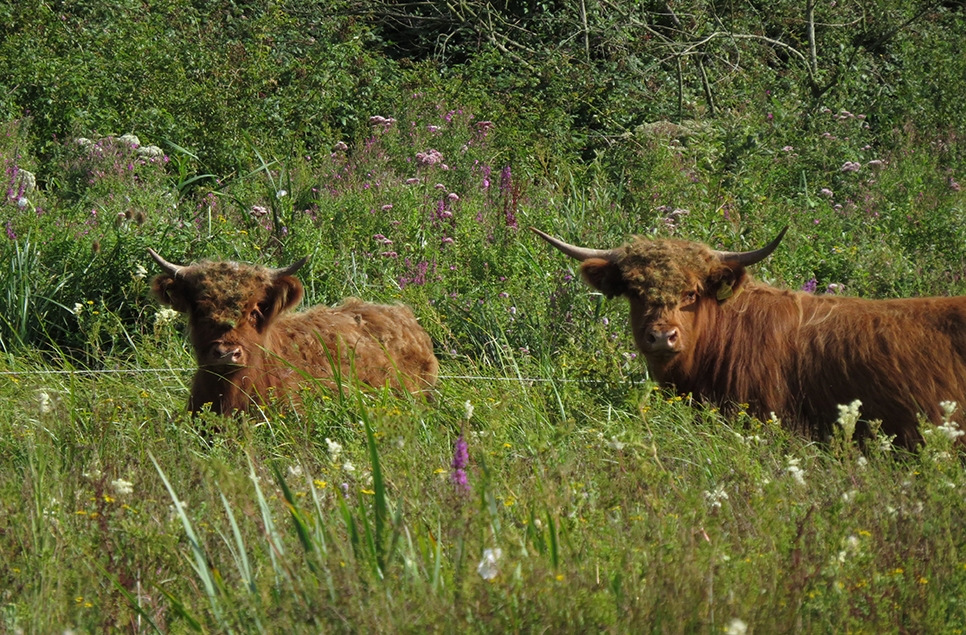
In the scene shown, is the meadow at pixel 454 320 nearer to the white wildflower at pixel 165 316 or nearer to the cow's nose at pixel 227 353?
the white wildflower at pixel 165 316

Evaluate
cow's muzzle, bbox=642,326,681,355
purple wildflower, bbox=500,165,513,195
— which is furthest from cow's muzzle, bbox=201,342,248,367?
purple wildflower, bbox=500,165,513,195

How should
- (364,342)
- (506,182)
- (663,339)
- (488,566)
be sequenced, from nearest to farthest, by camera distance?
(488,566) < (663,339) < (364,342) < (506,182)

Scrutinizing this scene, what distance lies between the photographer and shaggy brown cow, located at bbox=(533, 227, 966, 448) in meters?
5.41

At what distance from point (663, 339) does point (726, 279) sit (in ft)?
1.76

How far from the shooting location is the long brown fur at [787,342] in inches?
213

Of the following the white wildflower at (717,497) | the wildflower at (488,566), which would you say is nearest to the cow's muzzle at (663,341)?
the white wildflower at (717,497)

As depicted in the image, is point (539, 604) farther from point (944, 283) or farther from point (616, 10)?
point (616, 10)

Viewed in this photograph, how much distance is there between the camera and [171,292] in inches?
240

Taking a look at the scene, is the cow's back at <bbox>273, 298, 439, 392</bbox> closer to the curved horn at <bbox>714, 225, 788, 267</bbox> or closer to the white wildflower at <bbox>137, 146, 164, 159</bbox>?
the curved horn at <bbox>714, 225, 788, 267</bbox>

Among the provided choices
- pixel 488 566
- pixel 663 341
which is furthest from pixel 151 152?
pixel 488 566

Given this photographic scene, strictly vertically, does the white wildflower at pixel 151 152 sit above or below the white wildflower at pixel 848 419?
below

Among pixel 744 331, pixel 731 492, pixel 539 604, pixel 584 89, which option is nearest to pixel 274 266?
pixel 744 331

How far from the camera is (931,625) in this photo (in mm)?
2811

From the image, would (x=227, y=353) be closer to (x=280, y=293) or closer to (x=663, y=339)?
(x=280, y=293)
